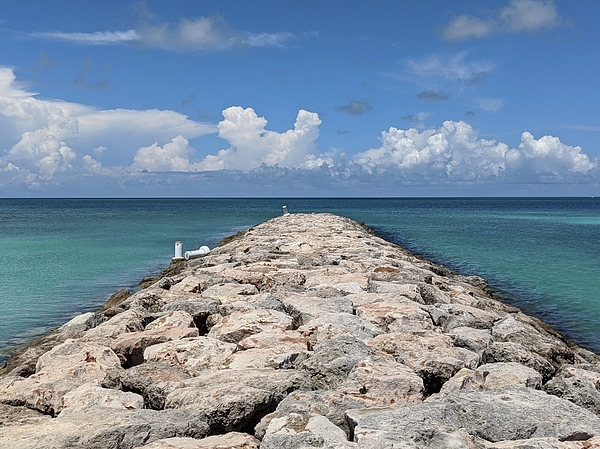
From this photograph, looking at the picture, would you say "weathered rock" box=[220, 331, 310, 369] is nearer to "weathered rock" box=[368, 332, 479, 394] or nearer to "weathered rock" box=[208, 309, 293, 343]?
"weathered rock" box=[208, 309, 293, 343]

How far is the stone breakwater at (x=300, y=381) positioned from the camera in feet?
9.49

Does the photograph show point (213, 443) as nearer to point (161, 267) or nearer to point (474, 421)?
point (474, 421)

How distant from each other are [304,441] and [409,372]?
45.2 inches

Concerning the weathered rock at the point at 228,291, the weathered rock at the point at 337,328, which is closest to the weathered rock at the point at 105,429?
the weathered rock at the point at 337,328

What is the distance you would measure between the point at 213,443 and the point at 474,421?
1.38 meters

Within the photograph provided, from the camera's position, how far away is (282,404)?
3.22 m

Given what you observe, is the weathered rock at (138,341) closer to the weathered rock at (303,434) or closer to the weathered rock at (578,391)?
the weathered rock at (303,434)

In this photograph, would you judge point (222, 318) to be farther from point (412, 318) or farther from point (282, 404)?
point (282, 404)

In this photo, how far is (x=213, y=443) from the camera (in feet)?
9.35

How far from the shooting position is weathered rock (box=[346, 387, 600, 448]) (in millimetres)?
2754

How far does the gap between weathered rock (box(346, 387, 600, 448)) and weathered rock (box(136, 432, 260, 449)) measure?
0.56m

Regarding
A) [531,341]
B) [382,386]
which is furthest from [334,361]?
[531,341]

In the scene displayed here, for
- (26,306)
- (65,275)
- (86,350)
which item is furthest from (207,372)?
(65,275)

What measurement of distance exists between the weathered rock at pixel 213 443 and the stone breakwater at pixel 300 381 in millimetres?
11
